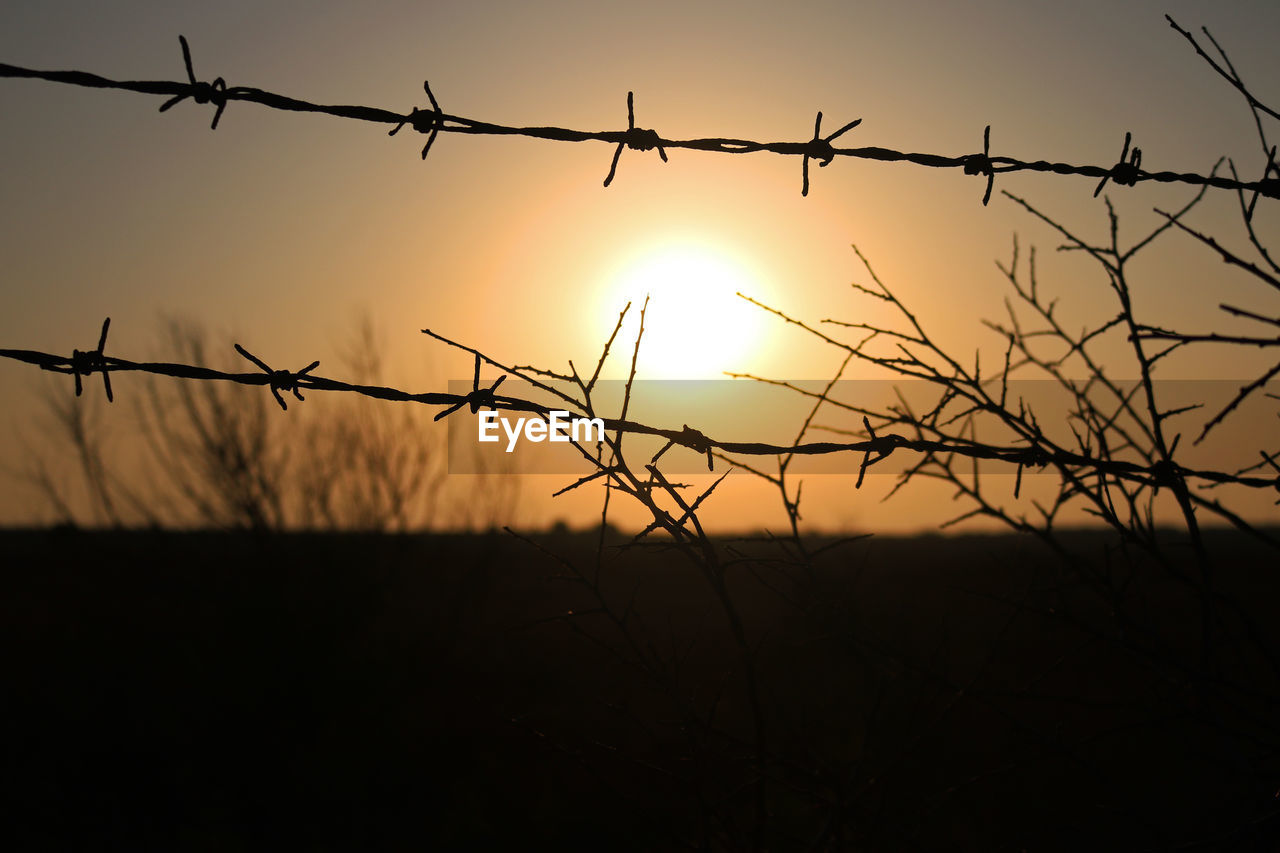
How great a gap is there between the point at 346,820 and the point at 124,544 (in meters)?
5.33

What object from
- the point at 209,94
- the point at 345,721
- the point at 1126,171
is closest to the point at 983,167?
the point at 1126,171

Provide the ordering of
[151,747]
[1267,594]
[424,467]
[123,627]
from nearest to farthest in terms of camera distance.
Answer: [151,747]
[424,467]
[123,627]
[1267,594]

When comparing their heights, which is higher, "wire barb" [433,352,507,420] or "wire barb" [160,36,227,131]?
"wire barb" [160,36,227,131]

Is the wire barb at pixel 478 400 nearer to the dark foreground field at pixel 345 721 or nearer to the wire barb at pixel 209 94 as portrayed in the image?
the wire barb at pixel 209 94

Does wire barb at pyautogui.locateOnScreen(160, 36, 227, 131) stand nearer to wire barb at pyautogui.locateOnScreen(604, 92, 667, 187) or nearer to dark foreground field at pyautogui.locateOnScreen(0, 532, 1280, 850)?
wire barb at pyautogui.locateOnScreen(604, 92, 667, 187)

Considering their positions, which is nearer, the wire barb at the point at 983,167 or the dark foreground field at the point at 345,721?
the wire barb at the point at 983,167

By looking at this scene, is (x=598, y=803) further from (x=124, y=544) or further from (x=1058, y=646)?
(x=1058, y=646)

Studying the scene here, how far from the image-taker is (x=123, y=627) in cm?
1295

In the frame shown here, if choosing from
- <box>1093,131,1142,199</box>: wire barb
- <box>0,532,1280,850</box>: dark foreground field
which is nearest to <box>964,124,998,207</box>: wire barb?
<box>1093,131,1142,199</box>: wire barb

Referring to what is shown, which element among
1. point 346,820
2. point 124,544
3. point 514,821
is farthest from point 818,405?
point 124,544

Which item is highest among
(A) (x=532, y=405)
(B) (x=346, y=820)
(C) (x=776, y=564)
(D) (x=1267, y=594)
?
(A) (x=532, y=405)

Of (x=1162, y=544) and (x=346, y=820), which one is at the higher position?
(x=1162, y=544)

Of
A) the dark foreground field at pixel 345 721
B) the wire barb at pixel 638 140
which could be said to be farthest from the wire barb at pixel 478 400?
the dark foreground field at pixel 345 721

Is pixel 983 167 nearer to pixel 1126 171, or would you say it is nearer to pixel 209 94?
pixel 1126 171
